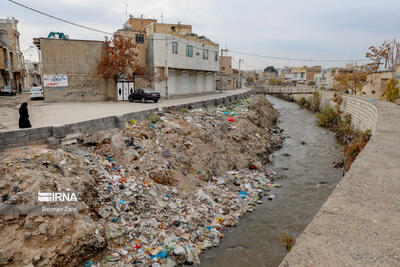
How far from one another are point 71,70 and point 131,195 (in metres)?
15.5

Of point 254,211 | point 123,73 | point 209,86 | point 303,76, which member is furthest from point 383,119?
point 303,76

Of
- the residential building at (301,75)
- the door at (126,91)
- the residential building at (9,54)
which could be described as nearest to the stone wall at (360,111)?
the door at (126,91)

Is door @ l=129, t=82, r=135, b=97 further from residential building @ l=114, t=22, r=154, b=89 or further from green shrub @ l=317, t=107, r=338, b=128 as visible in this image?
green shrub @ l=317, t=107, r=338, b=128

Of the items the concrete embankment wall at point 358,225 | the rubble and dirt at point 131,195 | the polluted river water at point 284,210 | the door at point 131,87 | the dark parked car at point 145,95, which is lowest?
the polluted river water at point 284,210

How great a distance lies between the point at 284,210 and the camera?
26.3 ft

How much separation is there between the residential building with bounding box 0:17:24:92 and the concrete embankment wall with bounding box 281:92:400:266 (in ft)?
118

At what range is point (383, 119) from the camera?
33.9 feet

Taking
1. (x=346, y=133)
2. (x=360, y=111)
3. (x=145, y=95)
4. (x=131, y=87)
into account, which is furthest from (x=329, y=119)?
(x=131, y=87)

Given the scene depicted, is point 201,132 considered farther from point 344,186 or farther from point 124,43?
point 124,43

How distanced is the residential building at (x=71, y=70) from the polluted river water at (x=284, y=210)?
1414 centimetres

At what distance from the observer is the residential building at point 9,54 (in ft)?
103

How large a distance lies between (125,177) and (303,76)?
→ 77.9 metres

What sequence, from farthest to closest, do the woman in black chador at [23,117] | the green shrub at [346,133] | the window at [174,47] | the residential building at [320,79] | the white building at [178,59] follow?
the residential building at [320,79], the window at [174,47], the white building at [178,59], the green shrub at [346,133], the woman in black chador at [23,117]

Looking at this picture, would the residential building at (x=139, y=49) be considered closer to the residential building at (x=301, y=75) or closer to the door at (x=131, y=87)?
the door at (x=131, y=87)
